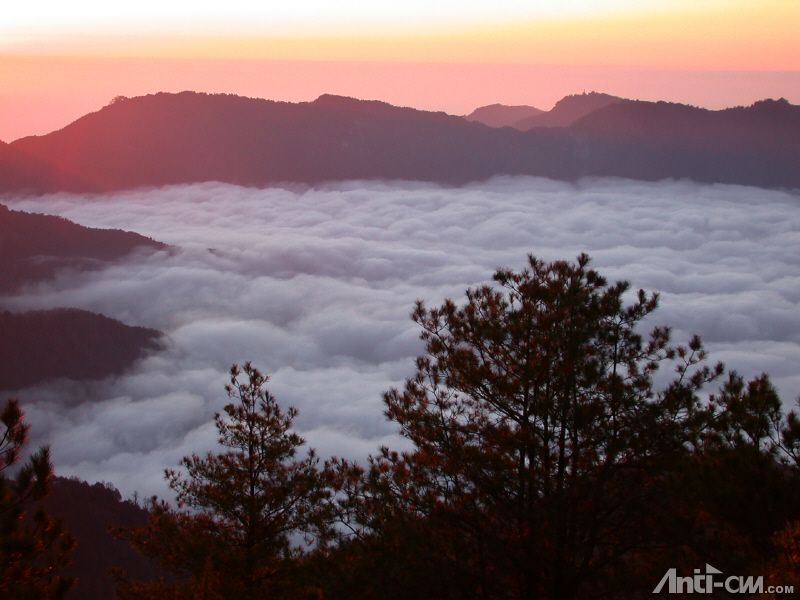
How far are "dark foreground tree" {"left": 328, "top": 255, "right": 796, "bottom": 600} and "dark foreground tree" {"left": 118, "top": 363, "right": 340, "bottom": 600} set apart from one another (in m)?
2.68

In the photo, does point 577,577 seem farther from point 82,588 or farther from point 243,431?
point 82,588

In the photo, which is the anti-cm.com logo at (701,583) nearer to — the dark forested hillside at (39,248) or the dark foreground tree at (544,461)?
the dark foreground tree at (544,461)

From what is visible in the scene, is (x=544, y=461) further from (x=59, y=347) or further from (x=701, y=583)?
(x=59, y=347)

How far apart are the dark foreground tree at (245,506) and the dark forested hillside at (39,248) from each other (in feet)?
457

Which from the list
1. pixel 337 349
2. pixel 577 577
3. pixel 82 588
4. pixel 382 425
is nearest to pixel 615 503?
pixel 577 577

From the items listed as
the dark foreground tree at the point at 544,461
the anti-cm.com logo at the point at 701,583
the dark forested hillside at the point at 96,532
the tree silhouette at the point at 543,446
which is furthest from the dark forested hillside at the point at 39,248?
the anti-cm.com logo at the point at 701,583

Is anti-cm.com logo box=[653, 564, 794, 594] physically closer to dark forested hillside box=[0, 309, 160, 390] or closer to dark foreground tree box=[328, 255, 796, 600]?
dark foreground tree box=[328, 255, 796, 600]

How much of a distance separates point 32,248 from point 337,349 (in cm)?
5971

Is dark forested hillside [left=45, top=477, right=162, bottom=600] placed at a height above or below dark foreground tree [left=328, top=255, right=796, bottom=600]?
below

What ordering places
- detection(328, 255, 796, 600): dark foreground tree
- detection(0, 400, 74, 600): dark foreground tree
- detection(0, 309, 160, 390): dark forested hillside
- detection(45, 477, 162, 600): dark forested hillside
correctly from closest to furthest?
detection(0, 400, 74, 600): dark foreground tree
detection(328, 255, 796, 600): dark foreground tree
detection(45, 477, 162, 600): dark forested hillside
detection(0, 309, 160, 390): dark forested hillside

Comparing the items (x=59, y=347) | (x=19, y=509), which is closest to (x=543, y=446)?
(x=19, y=509)

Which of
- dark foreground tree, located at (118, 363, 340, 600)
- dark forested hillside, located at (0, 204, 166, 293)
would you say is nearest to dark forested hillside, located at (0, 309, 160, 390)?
dark forested hillside, located at (0, 204, 166, 293)

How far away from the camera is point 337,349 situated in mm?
161500

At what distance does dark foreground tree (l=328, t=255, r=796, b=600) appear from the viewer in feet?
39.0
